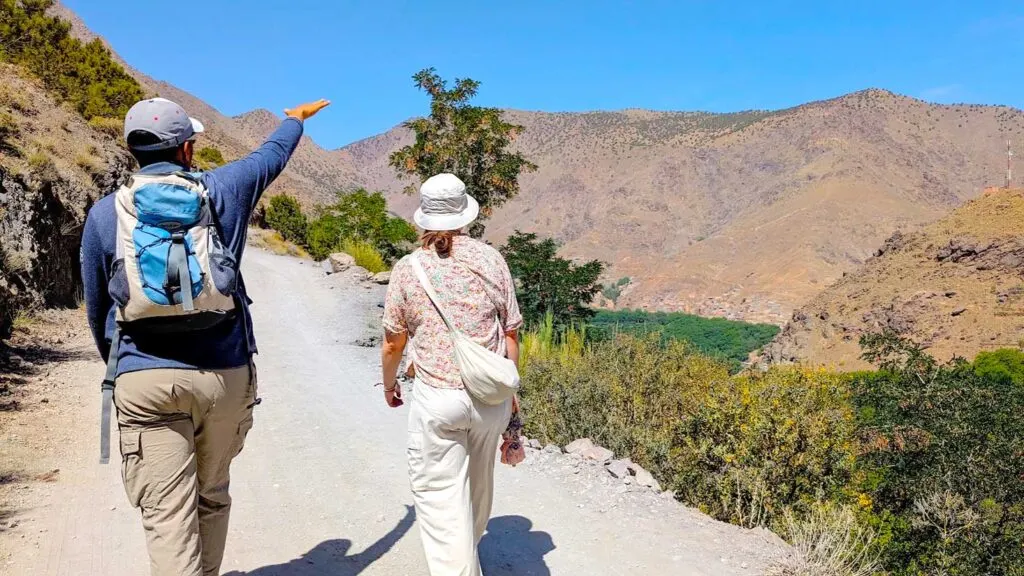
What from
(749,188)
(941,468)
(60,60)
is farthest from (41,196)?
(749,188)

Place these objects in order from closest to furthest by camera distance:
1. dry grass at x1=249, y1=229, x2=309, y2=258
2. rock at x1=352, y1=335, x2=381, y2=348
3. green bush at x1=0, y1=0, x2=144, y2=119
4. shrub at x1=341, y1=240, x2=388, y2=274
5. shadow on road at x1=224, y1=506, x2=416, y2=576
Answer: shadow on road at x1=224, y1=506, x2=416, y2=576 → rock at x1=352, y1=335, x2=381, y2=348 → shrub at x1=341, y1=240, x2=388, y2=274 → green bush at x1=0, y1=0, x2=144, y2=119 → dry grass at x1=249, y1=229, x2=309, y2=258

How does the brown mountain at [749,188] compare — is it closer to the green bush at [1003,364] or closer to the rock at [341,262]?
the green bush at [1003,364]

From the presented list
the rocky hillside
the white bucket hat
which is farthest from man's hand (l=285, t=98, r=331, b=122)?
the rocky hillside

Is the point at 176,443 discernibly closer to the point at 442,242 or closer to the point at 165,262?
the point at 165,262

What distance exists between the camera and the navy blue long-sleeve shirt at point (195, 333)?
2.22 metres

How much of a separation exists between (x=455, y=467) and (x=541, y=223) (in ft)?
342

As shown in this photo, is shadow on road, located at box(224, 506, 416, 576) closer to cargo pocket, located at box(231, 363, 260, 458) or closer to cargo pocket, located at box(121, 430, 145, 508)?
cargo pocket, located at box(231, 363, 260, 458)

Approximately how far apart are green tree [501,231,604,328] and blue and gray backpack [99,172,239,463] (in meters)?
14.7

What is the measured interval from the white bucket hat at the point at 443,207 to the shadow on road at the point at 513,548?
1874 millimetres

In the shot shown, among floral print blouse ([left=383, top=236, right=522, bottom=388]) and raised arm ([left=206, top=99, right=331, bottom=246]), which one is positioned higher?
raised arm ([left=206, top=99, right=331, bottom=246])

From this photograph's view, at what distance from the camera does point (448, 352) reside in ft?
8.87

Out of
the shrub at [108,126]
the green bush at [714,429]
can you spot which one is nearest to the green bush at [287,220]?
the shrub at [108,126]

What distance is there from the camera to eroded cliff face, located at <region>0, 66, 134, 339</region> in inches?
342

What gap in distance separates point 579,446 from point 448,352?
124 inches
